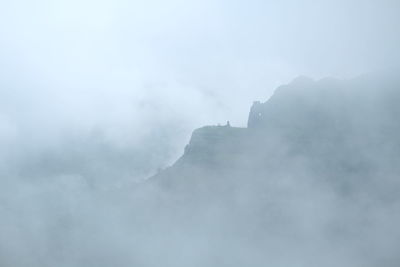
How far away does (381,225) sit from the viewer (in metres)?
177

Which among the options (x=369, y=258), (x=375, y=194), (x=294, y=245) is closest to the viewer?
(x=369, y=258)

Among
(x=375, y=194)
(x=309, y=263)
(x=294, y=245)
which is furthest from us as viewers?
(x=375, y=194)

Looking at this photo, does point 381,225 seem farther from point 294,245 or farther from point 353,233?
point 294,245

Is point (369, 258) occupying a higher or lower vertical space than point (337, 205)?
lower

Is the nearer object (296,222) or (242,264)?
(242,264)

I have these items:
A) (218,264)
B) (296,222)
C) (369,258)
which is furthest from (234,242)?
(369,258)

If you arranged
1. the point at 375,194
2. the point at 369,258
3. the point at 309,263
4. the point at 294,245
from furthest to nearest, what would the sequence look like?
1. the point at 375,194
2. the point at 294,245
3. the point at 309,263
4. the point at 369,258

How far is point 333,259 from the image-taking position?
169m

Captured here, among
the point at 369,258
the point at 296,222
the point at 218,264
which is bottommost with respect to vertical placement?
the point at 369,258

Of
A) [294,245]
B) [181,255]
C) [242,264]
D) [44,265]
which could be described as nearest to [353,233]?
[294,245]

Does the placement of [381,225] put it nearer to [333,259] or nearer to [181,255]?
[333,259]

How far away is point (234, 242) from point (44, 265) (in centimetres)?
7476

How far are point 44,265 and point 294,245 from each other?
318 feet

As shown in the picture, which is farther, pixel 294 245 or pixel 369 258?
pixel 294 245
